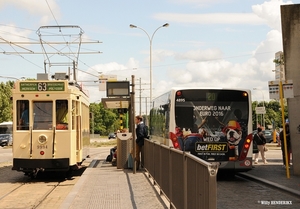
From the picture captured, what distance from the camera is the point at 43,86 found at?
1842cm

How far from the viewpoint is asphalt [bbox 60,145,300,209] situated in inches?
453

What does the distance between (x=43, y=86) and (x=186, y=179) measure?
11.1 metres

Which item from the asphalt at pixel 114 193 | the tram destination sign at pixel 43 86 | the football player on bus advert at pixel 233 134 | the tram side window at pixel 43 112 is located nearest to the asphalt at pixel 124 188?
the asphalt at pixel 114 193

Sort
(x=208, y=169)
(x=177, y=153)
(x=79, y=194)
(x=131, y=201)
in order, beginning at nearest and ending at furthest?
(x=208, y=169)
(x=177, y=153)
(x=131, y=201)
(x=79, y=194)

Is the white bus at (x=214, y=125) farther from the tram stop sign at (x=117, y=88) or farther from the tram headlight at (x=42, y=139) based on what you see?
the tram headlight at (x=42, y=139)

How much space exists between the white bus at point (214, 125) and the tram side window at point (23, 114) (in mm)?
4487

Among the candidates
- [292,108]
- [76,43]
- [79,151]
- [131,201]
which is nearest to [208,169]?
[131,201]

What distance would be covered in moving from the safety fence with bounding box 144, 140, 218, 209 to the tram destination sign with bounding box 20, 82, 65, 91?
6.65 metres

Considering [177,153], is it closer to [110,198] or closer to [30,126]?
[110,198]

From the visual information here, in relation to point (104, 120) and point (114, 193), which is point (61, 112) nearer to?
point (114, 193)

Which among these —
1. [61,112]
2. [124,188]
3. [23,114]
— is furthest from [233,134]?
[23,114]

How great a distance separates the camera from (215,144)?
1703 centimetres

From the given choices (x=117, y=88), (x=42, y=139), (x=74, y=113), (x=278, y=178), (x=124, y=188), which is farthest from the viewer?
(x=117, y=88)

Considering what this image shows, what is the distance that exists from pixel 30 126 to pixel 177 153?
9.83 metres
